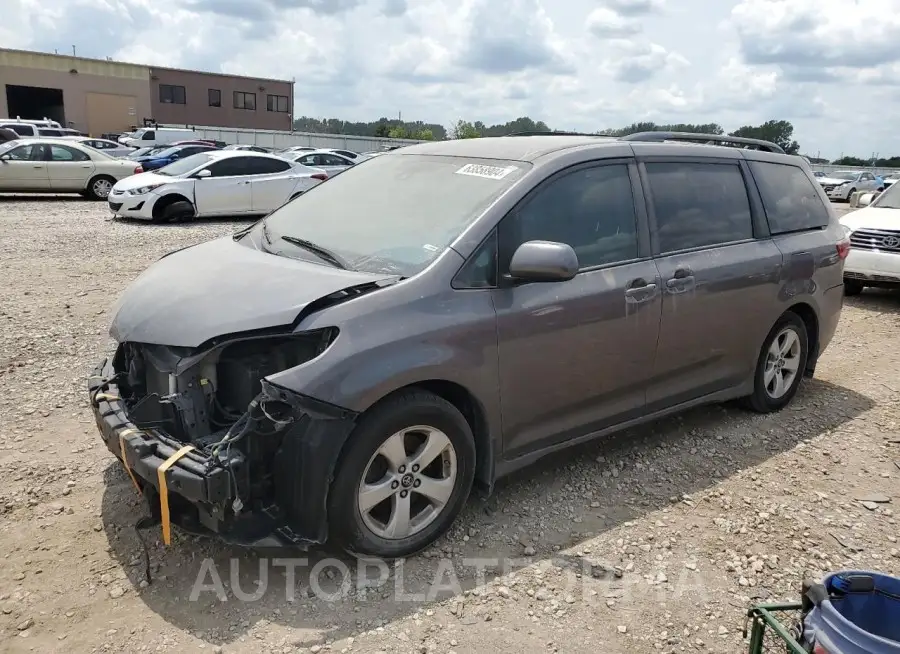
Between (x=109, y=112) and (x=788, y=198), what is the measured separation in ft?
189

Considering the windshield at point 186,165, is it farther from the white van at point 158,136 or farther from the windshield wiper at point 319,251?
the white van at point 158,136

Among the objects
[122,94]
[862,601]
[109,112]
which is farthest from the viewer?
[122,94]

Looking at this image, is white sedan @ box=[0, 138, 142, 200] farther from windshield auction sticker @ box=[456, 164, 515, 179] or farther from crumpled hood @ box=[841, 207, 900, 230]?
windshield auction sticker @ box=[456, 164, 515, 179]

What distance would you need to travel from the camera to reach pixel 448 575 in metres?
3.27

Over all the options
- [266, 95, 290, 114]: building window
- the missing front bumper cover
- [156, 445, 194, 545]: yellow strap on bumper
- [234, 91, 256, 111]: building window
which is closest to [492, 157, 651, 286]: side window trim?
the missing front bumper cover

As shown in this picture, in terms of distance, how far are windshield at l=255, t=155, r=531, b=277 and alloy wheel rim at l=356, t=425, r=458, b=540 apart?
772mm

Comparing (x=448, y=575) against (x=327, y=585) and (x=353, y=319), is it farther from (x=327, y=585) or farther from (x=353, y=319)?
(x=353, y=319)

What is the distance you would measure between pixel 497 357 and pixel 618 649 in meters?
1.33

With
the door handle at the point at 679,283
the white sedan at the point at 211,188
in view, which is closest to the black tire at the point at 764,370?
the door handle at the point at 679,283

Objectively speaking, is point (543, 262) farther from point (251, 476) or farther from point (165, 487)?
point (165, 487)

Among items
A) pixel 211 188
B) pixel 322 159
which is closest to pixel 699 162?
pixel 211 188

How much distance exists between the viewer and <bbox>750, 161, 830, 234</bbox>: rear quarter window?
5020 millimetres

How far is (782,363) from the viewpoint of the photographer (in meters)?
5.27

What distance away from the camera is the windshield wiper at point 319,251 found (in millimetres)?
3517
